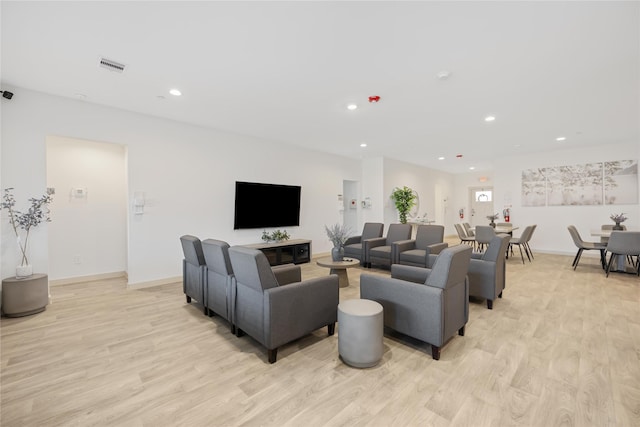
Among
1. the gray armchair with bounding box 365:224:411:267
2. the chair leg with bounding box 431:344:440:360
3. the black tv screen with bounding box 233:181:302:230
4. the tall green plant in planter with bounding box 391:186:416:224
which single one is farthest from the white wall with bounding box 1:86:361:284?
the chair leg with bounding box 431:344:440:360

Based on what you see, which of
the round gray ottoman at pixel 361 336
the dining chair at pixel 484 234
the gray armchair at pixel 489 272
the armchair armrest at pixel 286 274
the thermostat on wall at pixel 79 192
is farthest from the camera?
the dining chair at pixel 484 234

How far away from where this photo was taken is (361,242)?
6.20 m

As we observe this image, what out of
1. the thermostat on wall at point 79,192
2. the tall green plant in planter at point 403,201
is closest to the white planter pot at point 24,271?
the thermostat on wall at point 79,192

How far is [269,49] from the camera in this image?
2.72 meters

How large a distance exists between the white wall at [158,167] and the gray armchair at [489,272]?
411 cm

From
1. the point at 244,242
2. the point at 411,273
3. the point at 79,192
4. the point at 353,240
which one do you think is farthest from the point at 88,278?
the point at 411,273

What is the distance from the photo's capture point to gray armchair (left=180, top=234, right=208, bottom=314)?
343cm

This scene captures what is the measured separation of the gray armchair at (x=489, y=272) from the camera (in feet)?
11.2

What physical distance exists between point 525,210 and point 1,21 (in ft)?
34.4

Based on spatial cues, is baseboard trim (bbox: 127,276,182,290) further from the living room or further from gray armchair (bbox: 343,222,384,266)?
gray armchair (bbox: 343,222,384,266)

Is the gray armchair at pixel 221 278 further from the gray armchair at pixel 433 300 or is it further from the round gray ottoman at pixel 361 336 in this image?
the round gray ottoman at pixel 361 336

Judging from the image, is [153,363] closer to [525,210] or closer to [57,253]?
[57,253]

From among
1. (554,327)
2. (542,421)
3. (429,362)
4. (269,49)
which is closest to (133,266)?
(269,49)

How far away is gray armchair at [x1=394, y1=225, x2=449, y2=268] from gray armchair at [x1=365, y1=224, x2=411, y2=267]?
160mm
